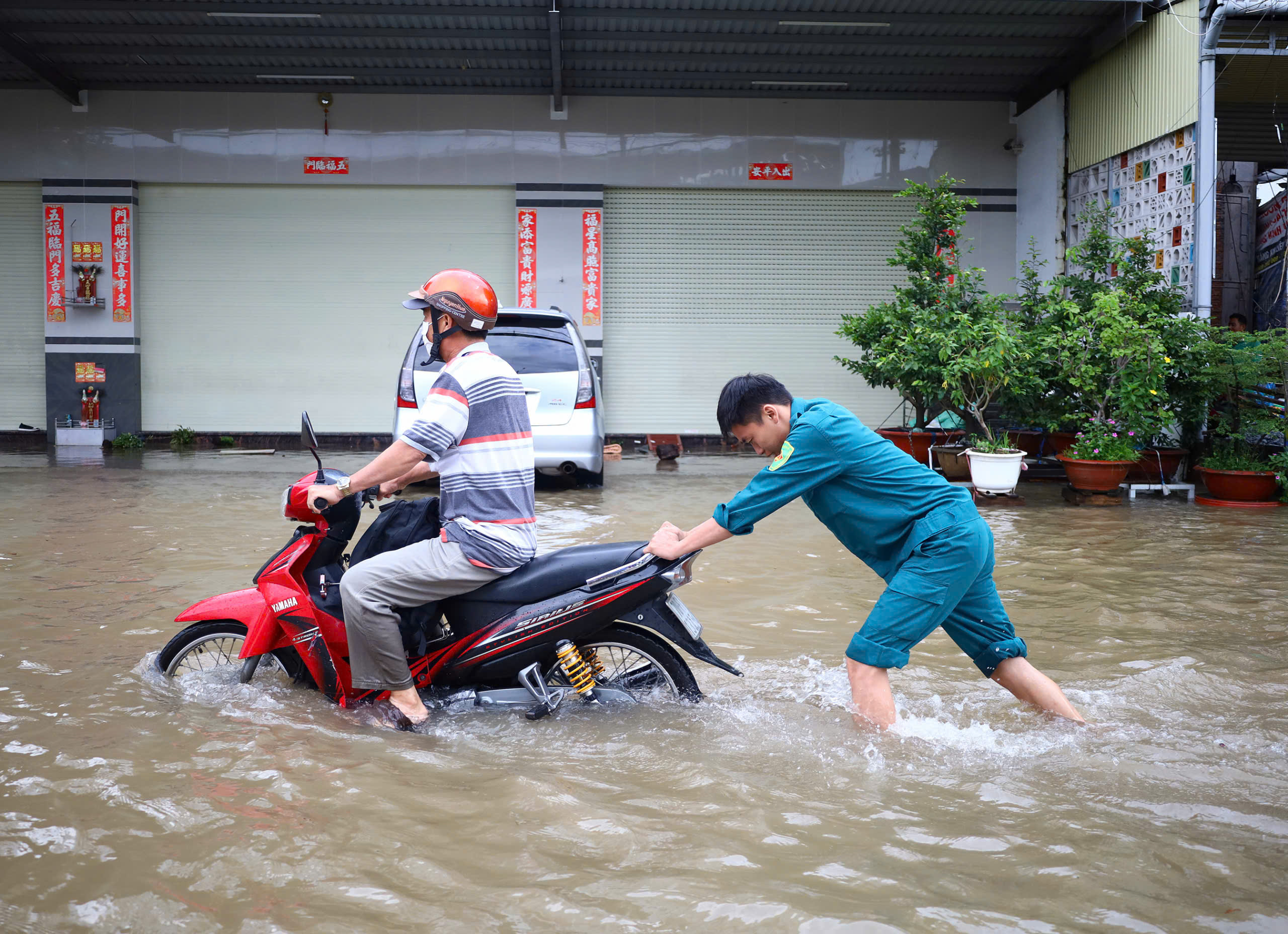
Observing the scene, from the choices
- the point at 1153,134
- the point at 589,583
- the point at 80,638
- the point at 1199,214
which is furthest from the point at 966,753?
the point at 1153,134

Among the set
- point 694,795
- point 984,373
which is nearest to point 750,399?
point 694,795

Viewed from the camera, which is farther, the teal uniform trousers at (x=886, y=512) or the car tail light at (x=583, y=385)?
the car tail light at (x=583, y=385)

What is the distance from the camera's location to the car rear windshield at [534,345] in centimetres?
955

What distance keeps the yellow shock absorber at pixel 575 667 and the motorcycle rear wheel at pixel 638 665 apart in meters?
0.06

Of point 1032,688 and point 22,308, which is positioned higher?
point 22,308

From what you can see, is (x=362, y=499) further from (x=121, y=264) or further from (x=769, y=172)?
(x=121, y=264)

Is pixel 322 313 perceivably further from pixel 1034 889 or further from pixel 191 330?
pixel 1034 889

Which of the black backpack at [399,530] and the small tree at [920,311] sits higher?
the small tree at [920,311]

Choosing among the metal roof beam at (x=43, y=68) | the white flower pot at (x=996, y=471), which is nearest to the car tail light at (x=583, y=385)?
the white flower pot at (x=996, y=471)

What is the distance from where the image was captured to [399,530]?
3777 millimetres

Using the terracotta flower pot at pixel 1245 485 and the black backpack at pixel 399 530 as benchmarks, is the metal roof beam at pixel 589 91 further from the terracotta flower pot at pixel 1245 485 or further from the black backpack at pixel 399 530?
the black backpack at pixel 399 530

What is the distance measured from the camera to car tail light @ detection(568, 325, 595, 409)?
9664 mm

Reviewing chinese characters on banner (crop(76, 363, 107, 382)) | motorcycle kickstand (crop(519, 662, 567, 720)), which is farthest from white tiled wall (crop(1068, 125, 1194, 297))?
chinese characters on banner (crop(76, 363, 107, 382))

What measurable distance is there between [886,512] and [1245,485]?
24.6 ft
